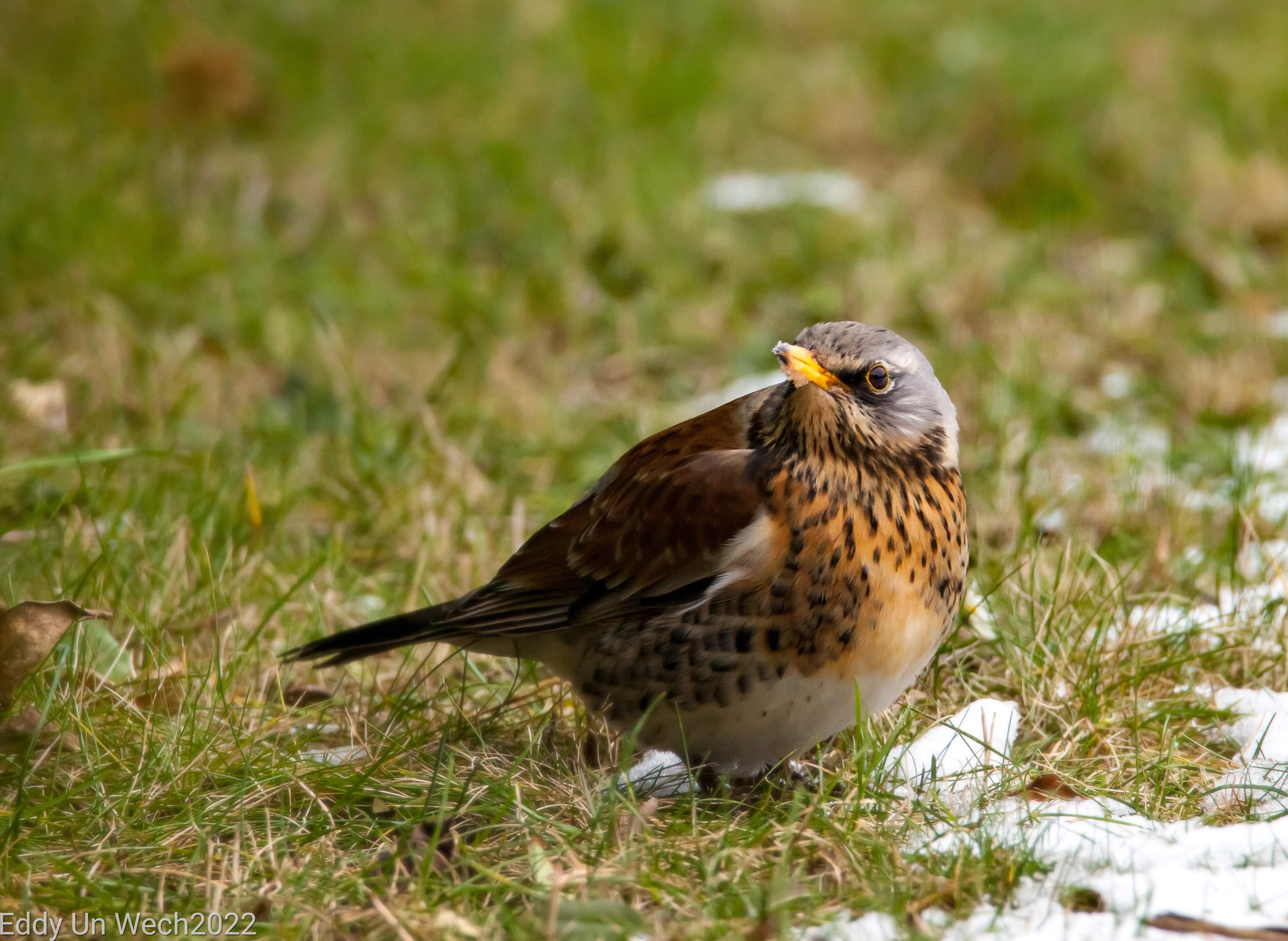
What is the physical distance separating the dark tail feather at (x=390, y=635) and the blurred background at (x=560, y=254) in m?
0.50

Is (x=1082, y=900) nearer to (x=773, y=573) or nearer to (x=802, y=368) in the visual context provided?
(x=773, y=573)

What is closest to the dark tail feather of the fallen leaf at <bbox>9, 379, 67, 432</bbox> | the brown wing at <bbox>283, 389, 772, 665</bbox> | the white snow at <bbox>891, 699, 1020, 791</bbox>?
the brown wing at <bbox>283, 389, 772, 665</bbox>

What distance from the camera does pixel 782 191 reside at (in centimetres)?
747

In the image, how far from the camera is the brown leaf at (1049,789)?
3.19 m

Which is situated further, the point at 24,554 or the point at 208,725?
the point at 24,554

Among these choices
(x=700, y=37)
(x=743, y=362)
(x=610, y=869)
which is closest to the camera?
(x=610, y=869)

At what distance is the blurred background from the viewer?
4707mm

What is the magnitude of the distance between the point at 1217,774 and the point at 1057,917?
32.8 inches

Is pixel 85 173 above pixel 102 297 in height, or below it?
above

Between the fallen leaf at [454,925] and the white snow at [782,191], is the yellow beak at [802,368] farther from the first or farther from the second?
the white snow at [782,191]

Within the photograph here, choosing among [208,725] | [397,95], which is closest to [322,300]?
[397,95]

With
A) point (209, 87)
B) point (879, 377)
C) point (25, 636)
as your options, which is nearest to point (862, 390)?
point (879, 377)

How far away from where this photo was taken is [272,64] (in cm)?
829

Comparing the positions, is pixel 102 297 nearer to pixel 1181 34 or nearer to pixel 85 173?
pixel 85 173
